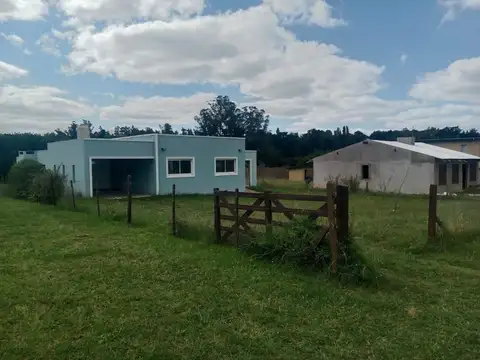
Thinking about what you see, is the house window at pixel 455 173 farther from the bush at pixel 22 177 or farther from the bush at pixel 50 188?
the bush at pixel 22 177

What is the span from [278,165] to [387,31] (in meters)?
44.4

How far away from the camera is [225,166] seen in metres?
27.1

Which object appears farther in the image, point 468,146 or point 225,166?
point 468,146

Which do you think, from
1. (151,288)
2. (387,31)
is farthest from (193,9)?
(151,288)

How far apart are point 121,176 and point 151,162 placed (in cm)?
422

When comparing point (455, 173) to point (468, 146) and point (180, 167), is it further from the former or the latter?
point (180, 167)

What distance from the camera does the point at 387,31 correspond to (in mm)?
14836

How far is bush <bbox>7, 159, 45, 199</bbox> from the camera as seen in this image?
19023 millimetres

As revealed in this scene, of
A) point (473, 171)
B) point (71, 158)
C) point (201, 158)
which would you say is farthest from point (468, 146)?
point (71, 158)

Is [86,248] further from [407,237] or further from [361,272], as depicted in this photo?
[407,237]

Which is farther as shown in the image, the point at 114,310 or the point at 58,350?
the point at 114,310

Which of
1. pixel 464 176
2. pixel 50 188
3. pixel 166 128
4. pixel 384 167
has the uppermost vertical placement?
pixel 166 128

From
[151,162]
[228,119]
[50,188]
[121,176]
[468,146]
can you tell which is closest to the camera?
[50,188]

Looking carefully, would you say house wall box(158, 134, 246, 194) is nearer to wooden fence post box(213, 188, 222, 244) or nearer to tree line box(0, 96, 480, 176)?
wooden fence post box(213, 188, 222, 244)
